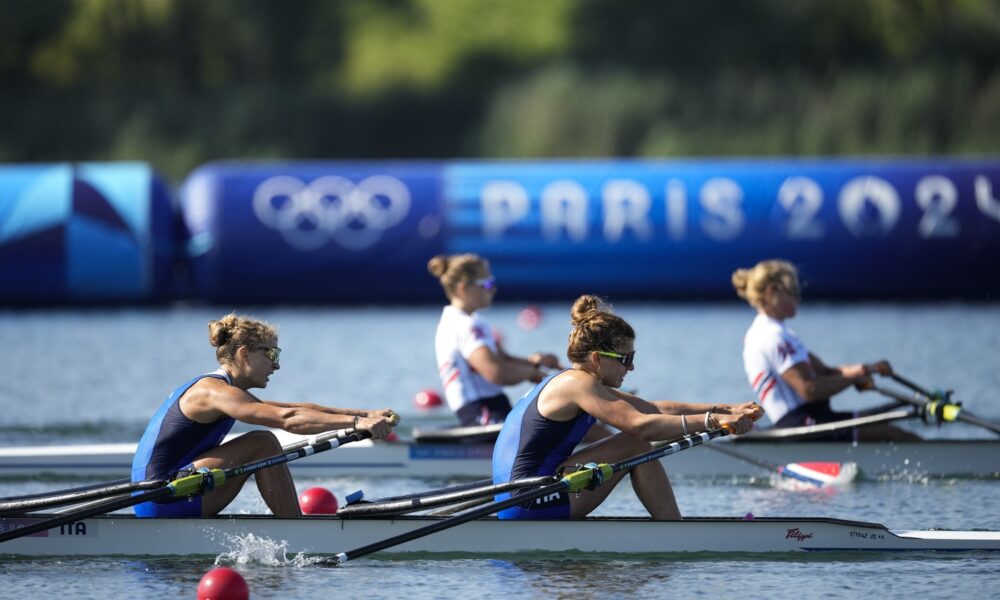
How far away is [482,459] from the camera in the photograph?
1227cm

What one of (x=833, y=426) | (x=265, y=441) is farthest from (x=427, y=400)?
(x=265, y=441)

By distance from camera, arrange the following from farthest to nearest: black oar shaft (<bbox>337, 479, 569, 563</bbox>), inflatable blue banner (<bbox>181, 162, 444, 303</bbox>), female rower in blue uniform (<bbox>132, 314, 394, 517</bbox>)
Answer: inflatable blue banner (<bbox>181, 162, 444, 303</bbox>)
female rower in blue uniform (<bbox>132, 314, 394, 517</bbox>)
black oar shaft (<bbox>337, 479, 569, 563</bbox>)

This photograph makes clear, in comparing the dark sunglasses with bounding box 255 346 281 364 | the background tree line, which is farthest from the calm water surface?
the background tree line

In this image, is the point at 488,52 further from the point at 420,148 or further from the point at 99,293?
the point at 99,293

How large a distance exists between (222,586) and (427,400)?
875 cm

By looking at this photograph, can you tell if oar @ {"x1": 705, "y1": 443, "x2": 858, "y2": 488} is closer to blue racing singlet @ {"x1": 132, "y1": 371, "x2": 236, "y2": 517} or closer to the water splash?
the water splash

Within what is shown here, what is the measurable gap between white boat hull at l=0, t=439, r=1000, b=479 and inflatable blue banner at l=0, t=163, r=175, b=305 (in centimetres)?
1094

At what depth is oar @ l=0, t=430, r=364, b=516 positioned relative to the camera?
8.73m

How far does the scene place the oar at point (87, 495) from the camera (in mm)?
8727

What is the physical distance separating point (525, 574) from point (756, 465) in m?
3.77

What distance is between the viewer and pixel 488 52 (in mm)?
45719

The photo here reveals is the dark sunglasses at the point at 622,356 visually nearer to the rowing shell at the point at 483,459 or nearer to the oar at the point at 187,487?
the oar at the point at 187,487

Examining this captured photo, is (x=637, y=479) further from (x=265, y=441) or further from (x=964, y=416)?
(x=964, y=416)

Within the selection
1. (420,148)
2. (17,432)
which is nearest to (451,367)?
(17,432)
